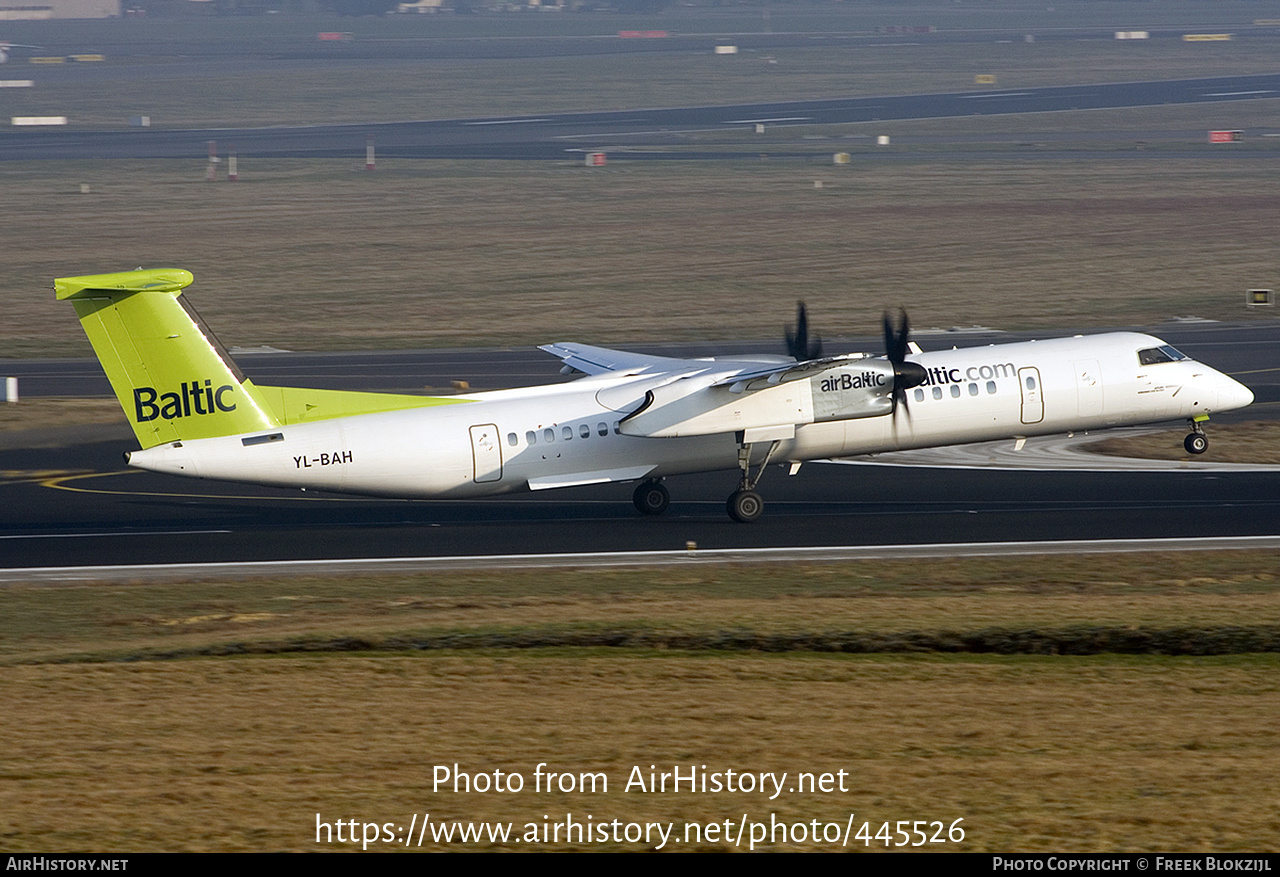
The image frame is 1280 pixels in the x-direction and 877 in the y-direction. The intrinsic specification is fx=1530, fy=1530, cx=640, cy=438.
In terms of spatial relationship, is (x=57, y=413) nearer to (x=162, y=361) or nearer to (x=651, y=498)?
(x=162, y=361)

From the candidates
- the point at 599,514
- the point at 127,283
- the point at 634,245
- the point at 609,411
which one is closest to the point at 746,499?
the point at 609,411

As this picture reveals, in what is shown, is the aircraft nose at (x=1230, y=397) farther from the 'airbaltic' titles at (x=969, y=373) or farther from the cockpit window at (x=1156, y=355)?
the 'airbaltic' titles at (x=969, y=373)

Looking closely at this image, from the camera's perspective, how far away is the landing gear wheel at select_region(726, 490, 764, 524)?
3306 centimetres

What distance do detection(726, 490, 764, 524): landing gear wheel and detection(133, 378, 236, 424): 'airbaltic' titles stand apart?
424 inches

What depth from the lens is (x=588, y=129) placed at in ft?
422

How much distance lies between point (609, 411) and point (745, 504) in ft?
11.7

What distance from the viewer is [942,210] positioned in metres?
87.1

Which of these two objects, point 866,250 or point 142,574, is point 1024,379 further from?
point 866,250

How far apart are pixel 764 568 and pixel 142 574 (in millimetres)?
11799

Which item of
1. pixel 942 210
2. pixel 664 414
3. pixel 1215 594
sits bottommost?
pixel 1215 594

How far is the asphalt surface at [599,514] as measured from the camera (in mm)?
31391

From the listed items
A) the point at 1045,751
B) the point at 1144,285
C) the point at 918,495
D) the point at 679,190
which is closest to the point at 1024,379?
the point at 918,495

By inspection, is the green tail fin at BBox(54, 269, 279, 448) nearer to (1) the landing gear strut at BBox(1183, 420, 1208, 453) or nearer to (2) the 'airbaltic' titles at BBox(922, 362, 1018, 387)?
(2) the 'airbaltic' titles at BBox(922, 362, 1018, 387)

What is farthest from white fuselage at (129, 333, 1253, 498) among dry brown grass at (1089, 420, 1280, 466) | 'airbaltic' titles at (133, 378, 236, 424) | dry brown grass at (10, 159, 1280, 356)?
dry brown grass at (10, 159, 1280, 356)
